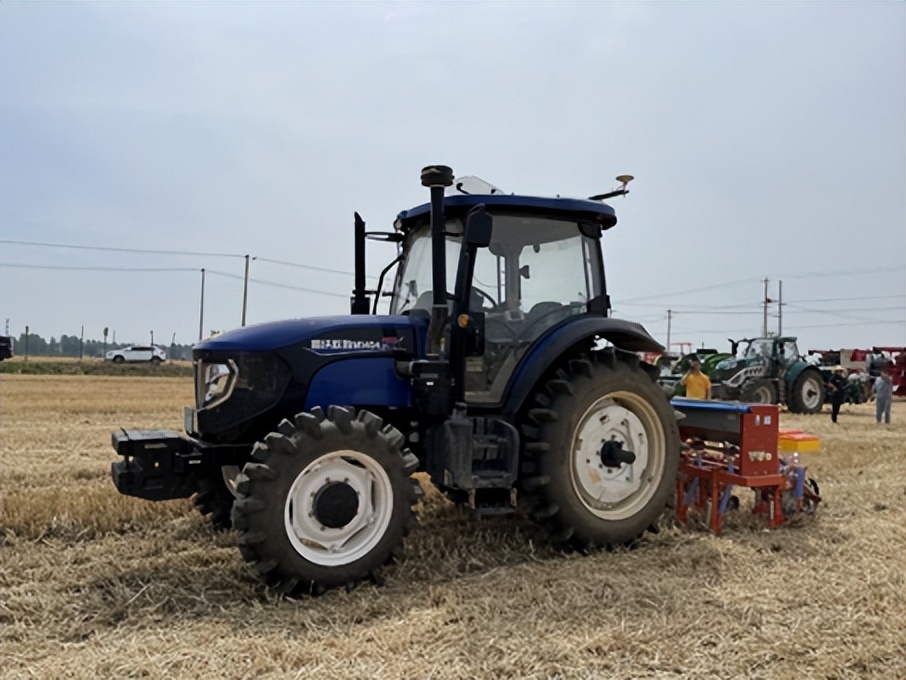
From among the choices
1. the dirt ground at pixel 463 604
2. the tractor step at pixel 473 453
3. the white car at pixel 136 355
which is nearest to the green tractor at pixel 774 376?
the dirt ground at pixel 463 604

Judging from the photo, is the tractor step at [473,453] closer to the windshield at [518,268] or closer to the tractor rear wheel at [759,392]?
the windshield at [518,268]

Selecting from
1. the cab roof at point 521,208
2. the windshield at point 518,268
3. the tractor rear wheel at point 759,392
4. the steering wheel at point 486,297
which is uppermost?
the cab roof at point 521,208

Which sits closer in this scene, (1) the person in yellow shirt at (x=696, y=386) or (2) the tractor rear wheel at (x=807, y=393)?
(1) the person in yellow shirt at (x=696, y=386)

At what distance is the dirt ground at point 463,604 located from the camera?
3.20 m

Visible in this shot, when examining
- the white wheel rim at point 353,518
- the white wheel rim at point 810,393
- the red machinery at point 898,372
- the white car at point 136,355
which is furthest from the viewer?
the white car at point 136,355

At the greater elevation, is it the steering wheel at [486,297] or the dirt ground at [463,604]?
the steering wheel at [486,297]

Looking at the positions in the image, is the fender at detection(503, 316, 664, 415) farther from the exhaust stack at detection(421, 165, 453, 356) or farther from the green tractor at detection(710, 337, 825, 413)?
the green tractor at detection(710, 337, 825, 413)

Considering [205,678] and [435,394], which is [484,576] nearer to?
[435,394]

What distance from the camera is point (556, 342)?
4.84m

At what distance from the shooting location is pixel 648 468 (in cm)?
520

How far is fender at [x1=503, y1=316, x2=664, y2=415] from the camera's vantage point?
4.77m

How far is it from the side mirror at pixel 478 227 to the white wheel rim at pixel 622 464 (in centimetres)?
133

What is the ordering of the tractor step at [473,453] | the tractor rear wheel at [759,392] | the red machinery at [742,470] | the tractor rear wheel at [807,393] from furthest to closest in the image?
1. the tractor rear wheel at [807,393]
2. the tractor rear wheel at [759,392]
3. the red machinery at [742,470]
4. the tractor step at [473,453]

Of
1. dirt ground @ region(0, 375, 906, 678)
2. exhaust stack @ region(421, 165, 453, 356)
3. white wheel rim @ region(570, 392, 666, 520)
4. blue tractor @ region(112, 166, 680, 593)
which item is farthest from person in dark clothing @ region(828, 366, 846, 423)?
exhaust stack @ region(421, 165, 453, 356)
